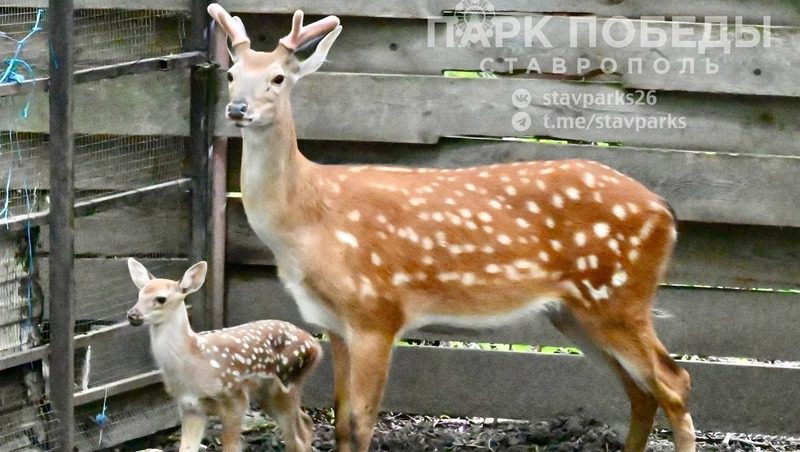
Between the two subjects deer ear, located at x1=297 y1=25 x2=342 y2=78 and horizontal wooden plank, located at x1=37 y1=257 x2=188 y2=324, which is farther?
horizontal wooden plank, located at x1=37 y1=257 x2=188 y2=324

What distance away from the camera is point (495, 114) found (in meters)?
6.78

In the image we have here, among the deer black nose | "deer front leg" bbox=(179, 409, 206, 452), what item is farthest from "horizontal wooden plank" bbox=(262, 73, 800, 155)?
"deer front leg" bbox=(179, 409, 206, 452)

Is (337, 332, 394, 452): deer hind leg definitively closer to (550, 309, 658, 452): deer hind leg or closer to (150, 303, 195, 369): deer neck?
(150, 303, 195, 369): deer neck

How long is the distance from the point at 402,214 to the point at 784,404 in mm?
2281

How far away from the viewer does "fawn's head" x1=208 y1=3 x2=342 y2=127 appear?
5.51 meters

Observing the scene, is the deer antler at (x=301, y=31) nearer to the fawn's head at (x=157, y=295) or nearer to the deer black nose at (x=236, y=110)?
the deer black nose at (x=236, y=110)

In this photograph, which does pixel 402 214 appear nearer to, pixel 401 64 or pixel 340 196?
pixel 340 196

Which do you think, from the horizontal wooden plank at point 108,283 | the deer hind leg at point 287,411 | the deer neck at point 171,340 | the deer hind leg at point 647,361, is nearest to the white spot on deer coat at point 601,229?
the deer hind leg at point 647,361

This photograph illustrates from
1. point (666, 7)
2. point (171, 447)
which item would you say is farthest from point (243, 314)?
point (666, 7)

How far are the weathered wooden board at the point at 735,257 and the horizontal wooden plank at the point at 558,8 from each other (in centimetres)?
100

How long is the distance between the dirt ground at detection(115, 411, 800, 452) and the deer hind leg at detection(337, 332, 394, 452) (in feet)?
3.19

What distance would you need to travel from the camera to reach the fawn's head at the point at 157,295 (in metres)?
5.74

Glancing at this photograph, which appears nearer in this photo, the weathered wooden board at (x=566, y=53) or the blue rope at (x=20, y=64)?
the blue rope at (x=20, y=64)

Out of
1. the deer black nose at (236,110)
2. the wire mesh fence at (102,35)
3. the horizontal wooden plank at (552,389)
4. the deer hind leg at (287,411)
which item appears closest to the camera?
the deer black nose at (236,110)
